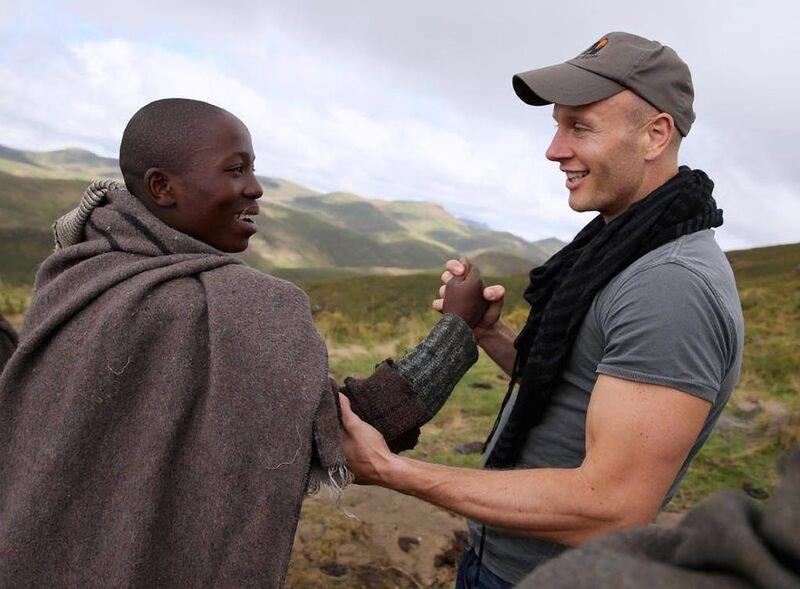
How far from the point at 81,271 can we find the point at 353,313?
64.0 ft

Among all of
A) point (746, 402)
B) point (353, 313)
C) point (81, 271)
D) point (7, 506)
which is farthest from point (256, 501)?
point (353, 313)

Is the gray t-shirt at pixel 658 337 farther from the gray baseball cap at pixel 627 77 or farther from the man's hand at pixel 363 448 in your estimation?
the man's hand at pixel 363 448

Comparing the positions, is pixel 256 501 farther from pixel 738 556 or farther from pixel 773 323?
pixel 773 323

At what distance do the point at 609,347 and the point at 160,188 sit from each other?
1363 millimetres

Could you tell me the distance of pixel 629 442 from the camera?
1.58 m

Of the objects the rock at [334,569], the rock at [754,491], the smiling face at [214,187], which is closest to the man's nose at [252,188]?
the smiling face at [214,187]

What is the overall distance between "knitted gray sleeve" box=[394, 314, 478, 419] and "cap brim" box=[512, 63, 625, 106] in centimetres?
82

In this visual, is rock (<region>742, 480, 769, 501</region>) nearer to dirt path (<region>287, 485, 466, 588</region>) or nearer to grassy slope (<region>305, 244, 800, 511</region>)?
grassy slope (<region>305, 244, 800, 511</region>)

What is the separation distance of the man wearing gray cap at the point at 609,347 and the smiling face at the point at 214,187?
70 centimetres

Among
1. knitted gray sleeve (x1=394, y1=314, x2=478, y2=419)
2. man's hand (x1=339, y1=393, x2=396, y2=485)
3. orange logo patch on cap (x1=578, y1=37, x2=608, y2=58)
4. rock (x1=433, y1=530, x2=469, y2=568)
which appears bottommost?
rock (x1=433, y1=530, x2=469, y2=568)

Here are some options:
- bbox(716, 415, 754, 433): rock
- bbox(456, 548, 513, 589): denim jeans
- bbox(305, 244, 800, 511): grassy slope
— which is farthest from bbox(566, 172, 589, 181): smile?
bbox(716, 415, 754, 433): rock

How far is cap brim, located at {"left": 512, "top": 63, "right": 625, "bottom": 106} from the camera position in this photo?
193 cm

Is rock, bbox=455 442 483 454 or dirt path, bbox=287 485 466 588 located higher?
rock, bbox=455 442 483 454

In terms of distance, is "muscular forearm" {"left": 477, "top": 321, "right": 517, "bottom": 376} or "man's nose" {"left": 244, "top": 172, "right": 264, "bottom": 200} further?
"muscular forearm" {"left": 477, "top": 321, "right": 517, "bottom": 376}
